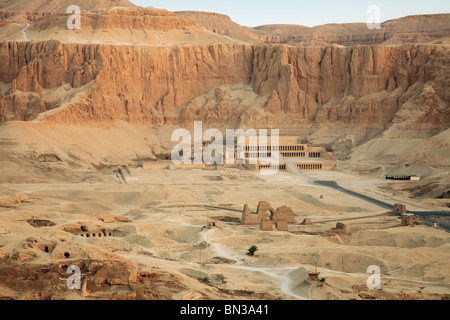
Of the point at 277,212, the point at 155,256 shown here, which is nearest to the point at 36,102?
the point at 277,212

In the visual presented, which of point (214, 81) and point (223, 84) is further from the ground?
point (214, 81)

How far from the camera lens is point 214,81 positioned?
140250mm

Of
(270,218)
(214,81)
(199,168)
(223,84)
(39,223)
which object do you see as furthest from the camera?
(223,84)

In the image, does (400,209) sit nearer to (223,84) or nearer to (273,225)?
(273,225)

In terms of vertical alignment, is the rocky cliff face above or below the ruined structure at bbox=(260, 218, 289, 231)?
above

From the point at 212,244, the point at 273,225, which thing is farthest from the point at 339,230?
the point at 212,244

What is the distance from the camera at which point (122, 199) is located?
267 feet

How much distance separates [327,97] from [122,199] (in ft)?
205

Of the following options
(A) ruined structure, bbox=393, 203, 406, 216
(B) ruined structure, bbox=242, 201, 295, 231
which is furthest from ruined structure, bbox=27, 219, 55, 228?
(A) ruined structure, bbox=393, 203, 406, 216

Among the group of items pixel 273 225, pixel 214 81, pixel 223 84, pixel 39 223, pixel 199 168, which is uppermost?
pixel 214 81

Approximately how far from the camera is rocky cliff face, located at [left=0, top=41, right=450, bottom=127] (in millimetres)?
126062

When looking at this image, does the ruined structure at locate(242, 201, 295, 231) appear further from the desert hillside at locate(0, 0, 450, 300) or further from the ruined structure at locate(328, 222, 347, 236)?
the ruined structure at locate(328, 222, 347, 236)

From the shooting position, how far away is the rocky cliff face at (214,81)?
126062 mm

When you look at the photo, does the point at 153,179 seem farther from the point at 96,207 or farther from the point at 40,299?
the point at 40,299
